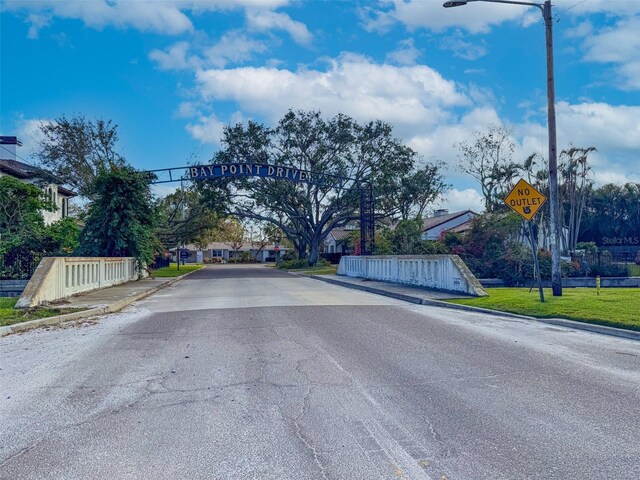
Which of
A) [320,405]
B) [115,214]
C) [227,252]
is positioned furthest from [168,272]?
[227,252]

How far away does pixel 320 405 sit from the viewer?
587 cm

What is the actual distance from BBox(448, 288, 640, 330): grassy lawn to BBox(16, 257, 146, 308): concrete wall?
11242 mm

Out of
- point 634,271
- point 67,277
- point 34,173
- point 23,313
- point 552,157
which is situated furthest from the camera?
point 34,173

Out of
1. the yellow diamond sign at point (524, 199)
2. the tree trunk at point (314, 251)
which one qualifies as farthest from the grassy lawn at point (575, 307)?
the tree trunk at point (314, 251)

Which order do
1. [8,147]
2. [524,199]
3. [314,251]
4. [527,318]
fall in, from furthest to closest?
[314,251]
[8,147]
[524,199]
[527,318]

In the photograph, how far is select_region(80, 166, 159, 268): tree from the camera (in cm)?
2617

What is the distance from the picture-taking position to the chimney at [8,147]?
41.0 m

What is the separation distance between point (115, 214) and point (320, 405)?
22448 millimetres

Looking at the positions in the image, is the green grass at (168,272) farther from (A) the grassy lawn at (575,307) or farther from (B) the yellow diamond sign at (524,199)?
(B) the yellow diamond sign at (524,199)

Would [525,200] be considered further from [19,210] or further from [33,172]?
[33,172]

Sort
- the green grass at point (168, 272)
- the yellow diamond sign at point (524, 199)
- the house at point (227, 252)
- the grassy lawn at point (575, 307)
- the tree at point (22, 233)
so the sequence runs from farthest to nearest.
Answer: the house at point (227, 252) → the green grass at point (168, 272) → the tree at point (22, 233) → the yellow diamond sign at point (524, 199) → the grassy lawn at point (575, 307)

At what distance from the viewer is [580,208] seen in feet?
159

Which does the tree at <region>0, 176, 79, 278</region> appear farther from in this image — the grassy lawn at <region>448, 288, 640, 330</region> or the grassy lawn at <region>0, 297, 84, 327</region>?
the grassy lawn at <region>448, 288, 640, 330</region>

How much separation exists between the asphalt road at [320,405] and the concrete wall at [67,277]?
4268mm
